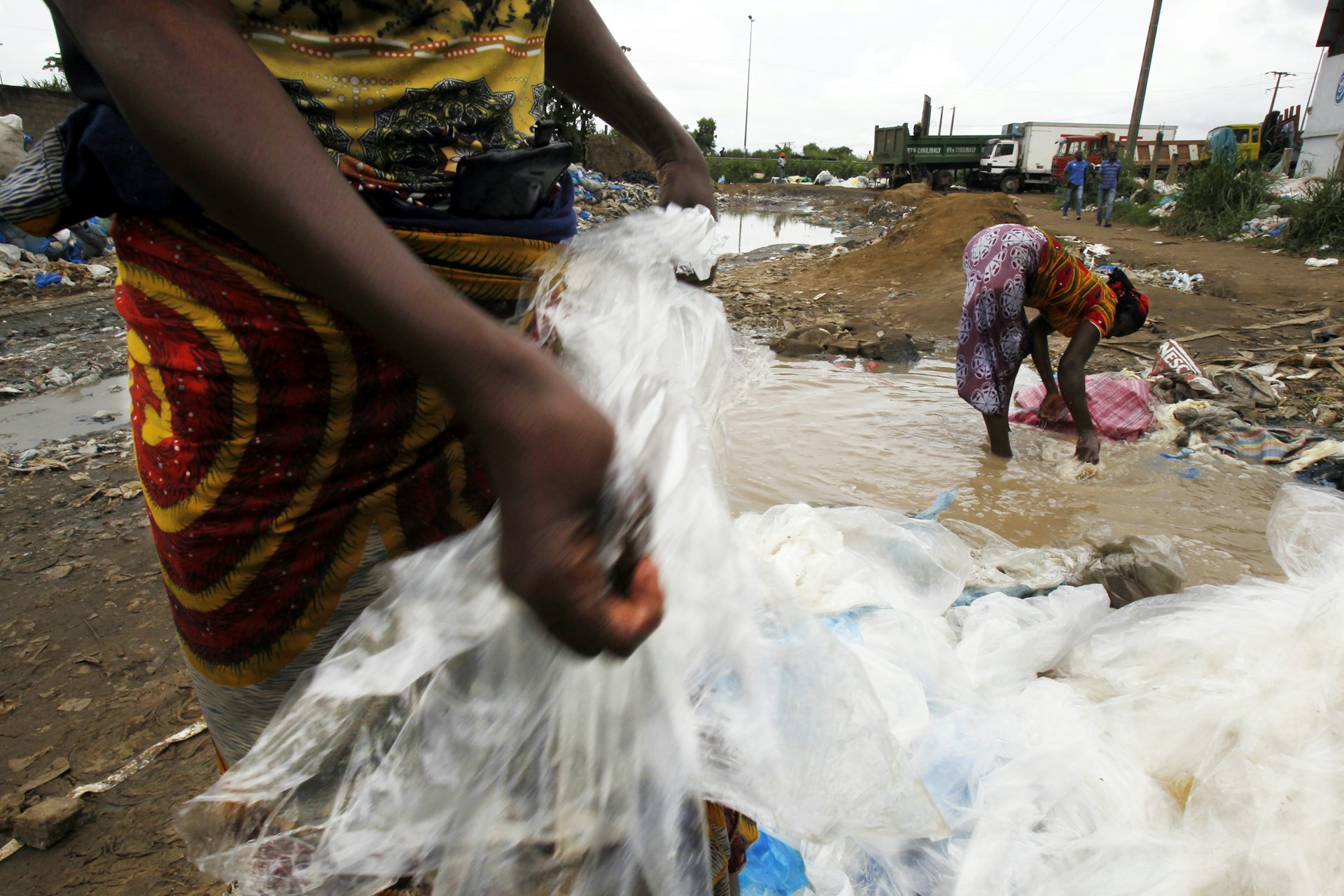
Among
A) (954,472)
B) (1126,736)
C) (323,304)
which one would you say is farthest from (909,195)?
(323,304)

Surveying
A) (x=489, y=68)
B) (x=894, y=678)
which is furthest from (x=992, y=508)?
(x=489, y=68)

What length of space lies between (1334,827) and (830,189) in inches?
1270

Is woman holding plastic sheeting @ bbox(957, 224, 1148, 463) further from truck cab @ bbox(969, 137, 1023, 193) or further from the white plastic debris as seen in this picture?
truck cab @ bbox(969, 137, 1023, 193)

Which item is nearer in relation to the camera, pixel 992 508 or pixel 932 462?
pixel 992 508

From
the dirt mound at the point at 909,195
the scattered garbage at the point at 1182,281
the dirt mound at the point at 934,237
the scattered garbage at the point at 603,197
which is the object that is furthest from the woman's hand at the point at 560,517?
the dirt mound at the point at 909,195

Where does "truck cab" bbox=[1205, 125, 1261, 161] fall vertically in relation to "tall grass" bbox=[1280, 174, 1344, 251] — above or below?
above

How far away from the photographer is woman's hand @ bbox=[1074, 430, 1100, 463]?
3.89m

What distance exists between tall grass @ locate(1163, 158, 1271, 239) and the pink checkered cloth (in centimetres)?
862

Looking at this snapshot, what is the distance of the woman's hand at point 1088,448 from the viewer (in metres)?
3.89

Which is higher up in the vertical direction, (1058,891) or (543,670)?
(543,670)

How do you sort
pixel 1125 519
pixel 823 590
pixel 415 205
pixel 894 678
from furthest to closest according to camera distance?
pixel 1125 519 < pixel 823 590 < pixel 894 678 < pixel 415 205

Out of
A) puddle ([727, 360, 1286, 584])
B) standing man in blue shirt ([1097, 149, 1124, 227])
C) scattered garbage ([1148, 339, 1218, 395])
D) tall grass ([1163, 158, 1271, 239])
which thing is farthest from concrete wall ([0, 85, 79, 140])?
tall grass ([1163, 158, 1271, 239])

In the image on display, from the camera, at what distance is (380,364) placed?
774 millimetres

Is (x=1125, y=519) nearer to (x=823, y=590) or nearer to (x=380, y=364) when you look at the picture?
(x=823, y=590)
